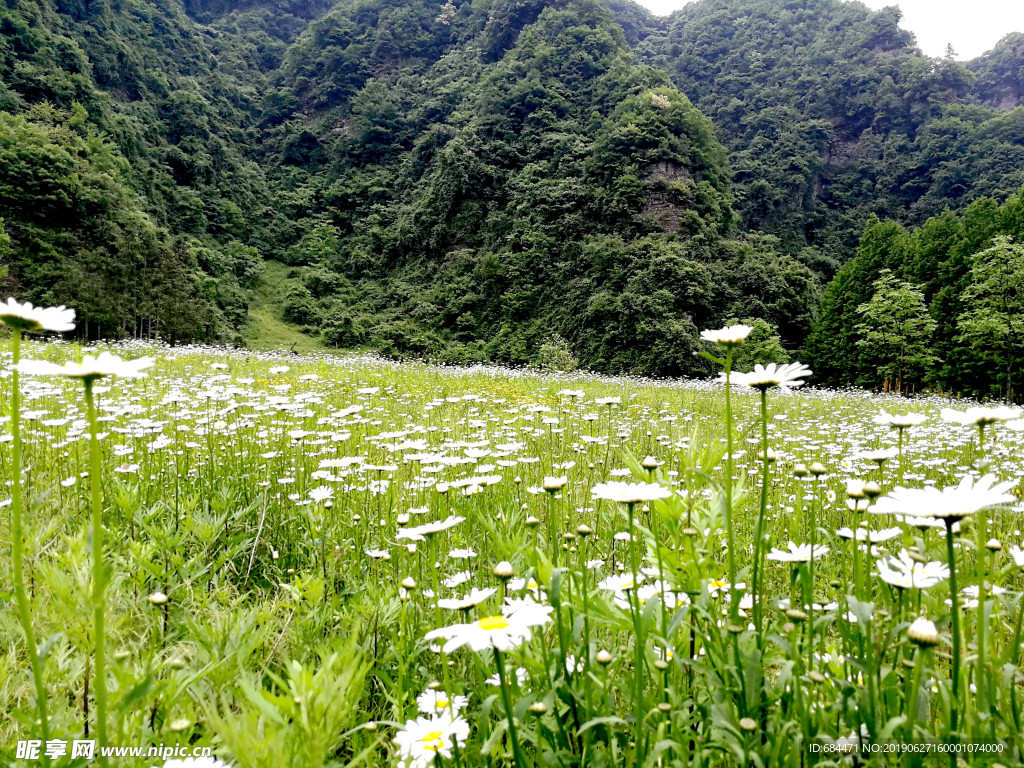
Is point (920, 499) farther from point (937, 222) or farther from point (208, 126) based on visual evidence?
point (208, 126)

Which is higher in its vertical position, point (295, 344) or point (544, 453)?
point (295, 344)

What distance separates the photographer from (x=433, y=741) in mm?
875

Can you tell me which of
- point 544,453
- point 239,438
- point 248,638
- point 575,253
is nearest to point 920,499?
point 248,638

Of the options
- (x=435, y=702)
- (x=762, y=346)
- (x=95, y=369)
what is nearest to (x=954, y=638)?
(x=435, y=702)

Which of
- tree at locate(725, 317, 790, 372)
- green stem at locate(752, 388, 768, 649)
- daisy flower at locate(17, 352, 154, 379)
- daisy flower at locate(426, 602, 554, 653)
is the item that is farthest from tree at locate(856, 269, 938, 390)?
daisy flower at locate(17, 352, 154, 379)

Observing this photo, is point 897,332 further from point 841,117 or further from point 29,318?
point 841,117

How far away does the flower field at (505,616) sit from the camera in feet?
2.48

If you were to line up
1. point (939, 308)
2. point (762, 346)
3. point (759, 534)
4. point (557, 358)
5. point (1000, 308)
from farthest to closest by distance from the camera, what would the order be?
1. point (939, 308)
2. point (762, 346)
3. point (557, 358)
4. point (1000, 308)
5. point (759, 534)

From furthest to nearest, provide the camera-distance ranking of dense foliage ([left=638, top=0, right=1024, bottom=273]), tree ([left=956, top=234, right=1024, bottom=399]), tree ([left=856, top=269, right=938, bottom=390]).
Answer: dense foliage ([left=638, top=0, right=1024, bottom=273]), tree ([left=856, top=269, right=938, bottom=390]), tree ([left=956, top=234, right=1024, bottom=399])

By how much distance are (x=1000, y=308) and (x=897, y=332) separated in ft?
9.62

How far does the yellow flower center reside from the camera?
86cm

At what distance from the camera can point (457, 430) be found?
A: 400 cm

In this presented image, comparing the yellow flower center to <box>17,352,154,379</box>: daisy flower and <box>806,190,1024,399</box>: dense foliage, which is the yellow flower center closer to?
<box>17,352,154,379</box>: daisy flower

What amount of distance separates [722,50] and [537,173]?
30218 millimetres
